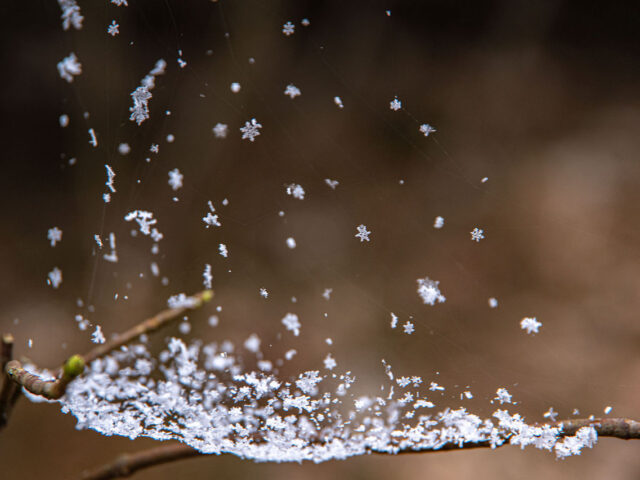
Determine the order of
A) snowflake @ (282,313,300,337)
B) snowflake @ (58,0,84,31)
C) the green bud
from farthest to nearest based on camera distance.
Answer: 1. snowflake @ (282,313,300,337)
2. snowflake @ (58,0,84,31)
3. the green bud

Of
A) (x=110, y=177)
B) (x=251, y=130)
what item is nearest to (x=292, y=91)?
(x=251, y=130)

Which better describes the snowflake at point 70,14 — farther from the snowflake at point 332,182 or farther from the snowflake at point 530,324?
the snowflake at point 530,324

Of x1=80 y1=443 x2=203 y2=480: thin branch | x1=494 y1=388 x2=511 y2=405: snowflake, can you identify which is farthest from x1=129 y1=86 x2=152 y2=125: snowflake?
x1=494 y1=388 x2=511 y2=405: snowflake

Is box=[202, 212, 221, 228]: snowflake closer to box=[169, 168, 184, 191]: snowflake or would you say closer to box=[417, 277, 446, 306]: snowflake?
box=[169, 168, 184, 191]: snowflake

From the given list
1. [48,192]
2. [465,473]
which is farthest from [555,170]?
[48,192]

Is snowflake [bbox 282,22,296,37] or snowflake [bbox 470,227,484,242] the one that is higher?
snowflake [bbox 282,22,296,37]

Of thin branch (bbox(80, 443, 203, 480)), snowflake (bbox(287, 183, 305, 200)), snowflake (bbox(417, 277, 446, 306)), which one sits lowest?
thin branch (bbox(80, 443, 203, 480))

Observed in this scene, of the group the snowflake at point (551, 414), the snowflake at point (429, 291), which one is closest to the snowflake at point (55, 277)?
the snowflake at point (429, 291)
